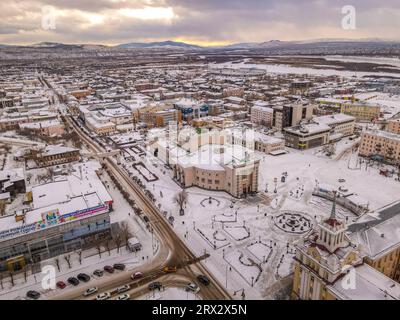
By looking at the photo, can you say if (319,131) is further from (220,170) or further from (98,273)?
(98,273)

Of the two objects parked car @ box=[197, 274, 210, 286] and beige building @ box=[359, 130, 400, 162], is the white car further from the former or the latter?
beige building @ box=[359, 130, 400, 162]

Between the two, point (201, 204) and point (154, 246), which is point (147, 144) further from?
point (154, 246)

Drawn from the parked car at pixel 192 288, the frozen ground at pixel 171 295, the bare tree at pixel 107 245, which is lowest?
the frozen ground at pixel 171 295

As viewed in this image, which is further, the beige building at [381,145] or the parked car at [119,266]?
the beige building at [381,145]

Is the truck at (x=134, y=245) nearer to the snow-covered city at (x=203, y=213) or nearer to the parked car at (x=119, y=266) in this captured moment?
the snow-covered city at (x=203, y=213)

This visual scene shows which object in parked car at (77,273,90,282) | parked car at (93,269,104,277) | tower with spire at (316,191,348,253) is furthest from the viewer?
parked car at (93,269,104,277)

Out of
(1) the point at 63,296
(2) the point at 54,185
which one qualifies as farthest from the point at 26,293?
(2) the point at 54,185

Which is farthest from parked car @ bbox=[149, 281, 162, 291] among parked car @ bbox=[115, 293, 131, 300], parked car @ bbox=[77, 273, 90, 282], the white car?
parked car @ bbox=[77, 273, 90, 282]

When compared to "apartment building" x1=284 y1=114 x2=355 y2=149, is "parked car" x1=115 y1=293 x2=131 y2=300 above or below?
below

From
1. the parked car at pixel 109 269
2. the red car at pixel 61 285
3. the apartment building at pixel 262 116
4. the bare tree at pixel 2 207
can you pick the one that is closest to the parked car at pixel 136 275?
the parked car at pixel 109 269

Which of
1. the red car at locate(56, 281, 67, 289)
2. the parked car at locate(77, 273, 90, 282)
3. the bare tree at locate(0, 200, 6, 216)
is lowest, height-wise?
the red car at locate(56, 281, 67, 289)
